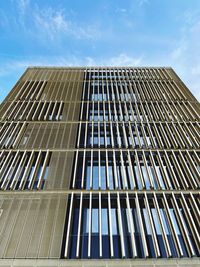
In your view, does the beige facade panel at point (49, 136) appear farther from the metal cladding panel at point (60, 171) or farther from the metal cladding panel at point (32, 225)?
the metal cladding panel at point (32, 225)

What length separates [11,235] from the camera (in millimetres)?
9180

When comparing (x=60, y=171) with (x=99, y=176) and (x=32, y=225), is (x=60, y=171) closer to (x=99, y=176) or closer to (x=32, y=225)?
(x=99, y=176)


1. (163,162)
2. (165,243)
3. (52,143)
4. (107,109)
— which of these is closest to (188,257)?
(165,243)

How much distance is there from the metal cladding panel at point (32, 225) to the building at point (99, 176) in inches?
2.1

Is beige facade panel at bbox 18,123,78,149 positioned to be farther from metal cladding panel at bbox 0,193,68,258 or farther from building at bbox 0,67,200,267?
metal cladding panel at bbox 0,193,68,258

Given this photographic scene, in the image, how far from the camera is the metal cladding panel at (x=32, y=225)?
8609mm

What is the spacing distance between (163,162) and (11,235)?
12.5 meters

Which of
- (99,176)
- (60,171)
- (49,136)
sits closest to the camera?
(99,176)

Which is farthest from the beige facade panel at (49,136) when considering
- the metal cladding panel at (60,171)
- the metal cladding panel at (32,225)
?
the metal cladding panel at (32,225)

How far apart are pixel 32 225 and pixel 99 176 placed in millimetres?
5344

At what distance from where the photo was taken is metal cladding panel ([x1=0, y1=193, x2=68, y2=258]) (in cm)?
861

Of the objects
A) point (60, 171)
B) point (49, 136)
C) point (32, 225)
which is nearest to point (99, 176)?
point (60, 171)

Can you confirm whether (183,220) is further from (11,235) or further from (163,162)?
(11,235)

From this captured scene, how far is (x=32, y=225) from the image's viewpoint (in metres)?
9.51
